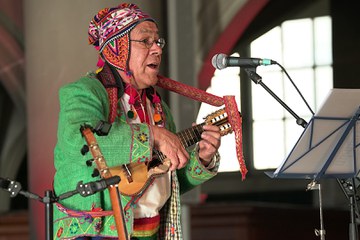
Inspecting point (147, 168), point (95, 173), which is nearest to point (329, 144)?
point (147, 168)

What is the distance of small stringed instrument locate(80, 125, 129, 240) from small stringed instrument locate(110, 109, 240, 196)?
34cm

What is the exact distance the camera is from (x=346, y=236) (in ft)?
23.9

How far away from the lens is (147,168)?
3.22 metres

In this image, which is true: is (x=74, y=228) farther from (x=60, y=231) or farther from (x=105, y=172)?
(x=105, y=172)

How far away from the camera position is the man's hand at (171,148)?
306 cm

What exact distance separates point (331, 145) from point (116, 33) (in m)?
0.85

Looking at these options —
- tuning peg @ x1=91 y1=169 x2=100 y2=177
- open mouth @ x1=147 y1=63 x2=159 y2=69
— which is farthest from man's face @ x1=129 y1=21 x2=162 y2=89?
tuning peg @ x1=91 y1=169 x2=100 y2=177

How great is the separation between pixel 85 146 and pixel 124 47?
1.98 feet

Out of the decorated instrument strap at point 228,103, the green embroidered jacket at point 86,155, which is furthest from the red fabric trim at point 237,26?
the green embroidered jacket at point 86,155

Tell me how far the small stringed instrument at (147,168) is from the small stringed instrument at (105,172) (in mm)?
343

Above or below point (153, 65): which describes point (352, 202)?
below

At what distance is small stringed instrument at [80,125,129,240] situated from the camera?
2758 mm

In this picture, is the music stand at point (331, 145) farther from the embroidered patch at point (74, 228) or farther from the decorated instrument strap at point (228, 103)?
the embroidered patch at point (74, 228)

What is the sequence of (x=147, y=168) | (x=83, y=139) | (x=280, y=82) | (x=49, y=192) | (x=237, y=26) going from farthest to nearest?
(x=280, y=82)
(x=237, y=26)
(x=147, y=168)
(x=83, y=139)
(x=49, y=192)
